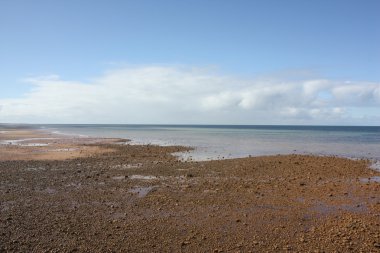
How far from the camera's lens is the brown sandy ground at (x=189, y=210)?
10.6 metres

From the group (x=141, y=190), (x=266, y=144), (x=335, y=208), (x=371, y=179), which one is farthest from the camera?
(x=266, y=144)

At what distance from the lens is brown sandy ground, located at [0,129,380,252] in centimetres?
1062

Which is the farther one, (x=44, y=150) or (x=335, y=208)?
(x=44, y=150)

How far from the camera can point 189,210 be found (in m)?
14.3

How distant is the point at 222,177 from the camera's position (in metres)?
22.8

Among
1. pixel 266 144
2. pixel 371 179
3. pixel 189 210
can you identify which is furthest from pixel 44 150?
pixel 371 179

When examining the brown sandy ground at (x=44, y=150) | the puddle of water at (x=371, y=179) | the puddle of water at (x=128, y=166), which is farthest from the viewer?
the brown sandy ground at (x=44, y=150)

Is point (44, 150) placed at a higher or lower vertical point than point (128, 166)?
higher

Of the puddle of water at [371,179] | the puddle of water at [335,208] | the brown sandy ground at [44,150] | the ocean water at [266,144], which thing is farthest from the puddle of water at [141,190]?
the brown sandy ground at [44,150]

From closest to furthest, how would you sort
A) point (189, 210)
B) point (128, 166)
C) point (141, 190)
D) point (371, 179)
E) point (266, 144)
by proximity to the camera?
point (189, 210)
point (141, 190)
point (371, 179)
point (128, 166)
point (266, 144)

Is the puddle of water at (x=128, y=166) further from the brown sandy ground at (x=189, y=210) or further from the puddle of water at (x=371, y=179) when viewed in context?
the puddle of water at (x=371, y=179)

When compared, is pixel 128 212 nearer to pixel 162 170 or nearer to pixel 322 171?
pixel 162 170

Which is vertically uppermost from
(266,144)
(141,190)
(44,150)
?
(266,144)

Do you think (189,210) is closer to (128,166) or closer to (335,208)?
(335,208)
